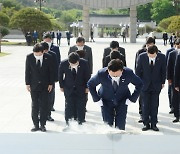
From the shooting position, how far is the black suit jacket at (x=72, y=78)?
738 cm

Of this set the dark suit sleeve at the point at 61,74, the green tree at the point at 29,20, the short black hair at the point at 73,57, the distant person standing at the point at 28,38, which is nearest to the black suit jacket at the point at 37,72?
the dark suit sleeve at the point at 61,74

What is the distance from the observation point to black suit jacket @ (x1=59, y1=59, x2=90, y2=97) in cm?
738

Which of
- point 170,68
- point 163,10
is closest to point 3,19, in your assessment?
point 170,68

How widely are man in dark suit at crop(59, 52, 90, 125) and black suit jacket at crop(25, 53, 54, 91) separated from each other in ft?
0.91

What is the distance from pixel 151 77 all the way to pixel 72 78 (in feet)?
4.82

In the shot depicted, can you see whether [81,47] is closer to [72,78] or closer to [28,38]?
[72,78]

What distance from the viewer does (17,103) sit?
1064 centimetres

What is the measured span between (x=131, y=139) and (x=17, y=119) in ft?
18.7

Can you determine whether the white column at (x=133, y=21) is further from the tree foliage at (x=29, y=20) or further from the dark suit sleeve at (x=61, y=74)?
the dark suit sleeve at (x=61, y=74)

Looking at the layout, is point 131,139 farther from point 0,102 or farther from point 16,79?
point 16,79

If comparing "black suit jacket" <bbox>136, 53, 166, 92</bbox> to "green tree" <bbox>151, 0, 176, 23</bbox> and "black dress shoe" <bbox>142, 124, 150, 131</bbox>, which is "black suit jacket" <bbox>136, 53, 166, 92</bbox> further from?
→ "green tree" <bbox>151, 0, 176, 23</bbox>

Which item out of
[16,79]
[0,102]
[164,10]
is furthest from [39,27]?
[164,10]

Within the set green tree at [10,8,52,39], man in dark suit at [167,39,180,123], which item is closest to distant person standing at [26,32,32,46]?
green tree at [10,8,52,39]

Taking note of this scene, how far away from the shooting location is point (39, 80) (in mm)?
7449
